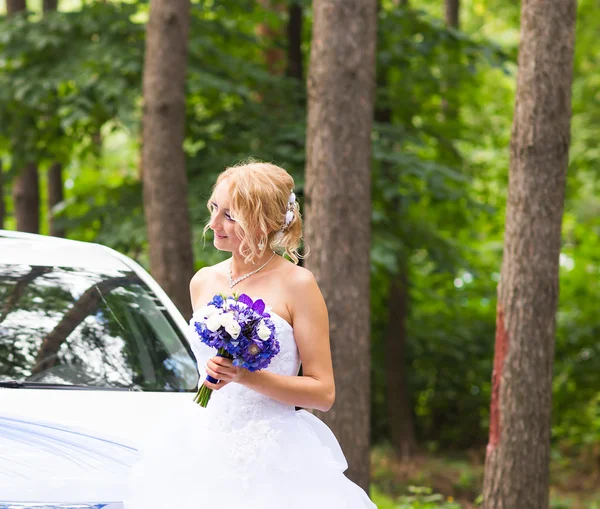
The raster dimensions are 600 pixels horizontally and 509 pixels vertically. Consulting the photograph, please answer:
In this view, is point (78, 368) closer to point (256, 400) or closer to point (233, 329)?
point (256, 400)

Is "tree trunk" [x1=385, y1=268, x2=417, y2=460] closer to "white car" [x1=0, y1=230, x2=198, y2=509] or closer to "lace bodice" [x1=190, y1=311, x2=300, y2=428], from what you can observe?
"white car" [x1=0, y1=230, x2=198, y2=509]

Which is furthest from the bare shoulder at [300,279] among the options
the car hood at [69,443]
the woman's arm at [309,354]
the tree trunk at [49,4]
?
the tree trunk at [49,4]

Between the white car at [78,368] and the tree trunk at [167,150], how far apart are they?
3.07 m

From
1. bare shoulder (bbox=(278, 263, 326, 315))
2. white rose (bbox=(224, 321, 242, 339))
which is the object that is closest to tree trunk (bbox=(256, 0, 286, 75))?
bare shoulder (bbox=(278, 263, 326, 315))

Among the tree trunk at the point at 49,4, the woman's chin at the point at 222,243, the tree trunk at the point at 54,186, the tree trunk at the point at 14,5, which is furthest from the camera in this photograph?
the tree trunk at the point at 54,186

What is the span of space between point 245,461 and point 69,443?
2.03 feet

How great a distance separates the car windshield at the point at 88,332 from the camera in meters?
3.66

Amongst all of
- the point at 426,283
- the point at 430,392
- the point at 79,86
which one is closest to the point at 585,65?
the point at 426,283

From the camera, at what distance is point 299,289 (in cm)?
273

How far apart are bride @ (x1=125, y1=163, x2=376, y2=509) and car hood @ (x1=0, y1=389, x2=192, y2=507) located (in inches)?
4.9

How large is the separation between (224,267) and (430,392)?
11438 mm

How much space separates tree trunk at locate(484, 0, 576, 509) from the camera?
545 centimetres

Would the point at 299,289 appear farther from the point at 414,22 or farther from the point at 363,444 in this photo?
the point at 414,22

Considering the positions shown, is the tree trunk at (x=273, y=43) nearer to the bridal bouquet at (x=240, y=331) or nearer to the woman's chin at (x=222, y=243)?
the woman's chin at (x=222, y=243)
